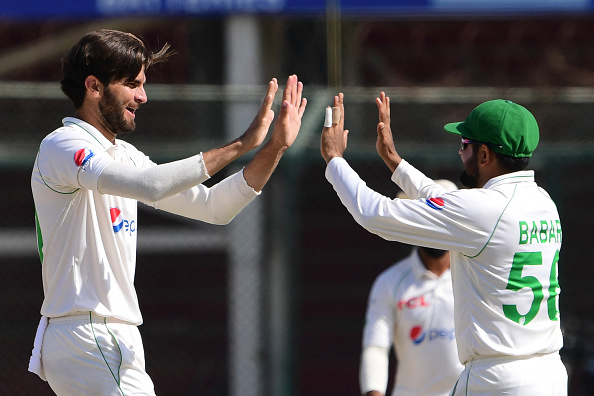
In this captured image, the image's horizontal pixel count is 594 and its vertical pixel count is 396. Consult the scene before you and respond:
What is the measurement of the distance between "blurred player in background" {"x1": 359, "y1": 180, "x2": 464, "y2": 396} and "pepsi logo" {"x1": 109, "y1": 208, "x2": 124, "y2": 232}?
1760 mm

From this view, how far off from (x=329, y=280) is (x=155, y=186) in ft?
18.5

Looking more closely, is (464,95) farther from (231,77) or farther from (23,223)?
(23,223)

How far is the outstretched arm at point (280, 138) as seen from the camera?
334cm

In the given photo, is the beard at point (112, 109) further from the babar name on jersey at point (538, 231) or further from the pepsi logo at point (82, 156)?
the babar name on jersey at point (538, 231)

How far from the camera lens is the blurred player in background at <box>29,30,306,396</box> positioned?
306 cm

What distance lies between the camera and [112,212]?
321 cm

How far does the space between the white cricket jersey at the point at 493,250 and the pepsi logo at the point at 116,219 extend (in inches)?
32.6

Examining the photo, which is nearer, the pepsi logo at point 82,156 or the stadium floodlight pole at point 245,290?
the pepsi logo at point 82,156

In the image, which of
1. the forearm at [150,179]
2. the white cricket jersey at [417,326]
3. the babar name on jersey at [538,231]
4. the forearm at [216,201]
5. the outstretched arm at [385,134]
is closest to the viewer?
the forearm at [150,179]

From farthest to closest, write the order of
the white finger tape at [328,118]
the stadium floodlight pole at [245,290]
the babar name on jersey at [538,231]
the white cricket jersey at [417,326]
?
→ the stadium floodlight pole at [245,290] → the white cricket jersey at [417,326] → the white finger tape at [328,118] → the babar name on jersey at [538,231]

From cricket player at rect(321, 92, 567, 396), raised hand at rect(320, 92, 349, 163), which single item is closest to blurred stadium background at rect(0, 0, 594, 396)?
raised hand at rect(320, 92, 349, 163)

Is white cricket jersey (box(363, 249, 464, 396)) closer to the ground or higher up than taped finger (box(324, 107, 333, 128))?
closer to the ground

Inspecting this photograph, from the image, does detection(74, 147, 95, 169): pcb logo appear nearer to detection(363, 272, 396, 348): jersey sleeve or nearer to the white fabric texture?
the white fabric texture

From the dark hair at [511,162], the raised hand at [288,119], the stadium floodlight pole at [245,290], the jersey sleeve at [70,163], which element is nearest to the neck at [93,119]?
the jersey sleeve at [70,163]
